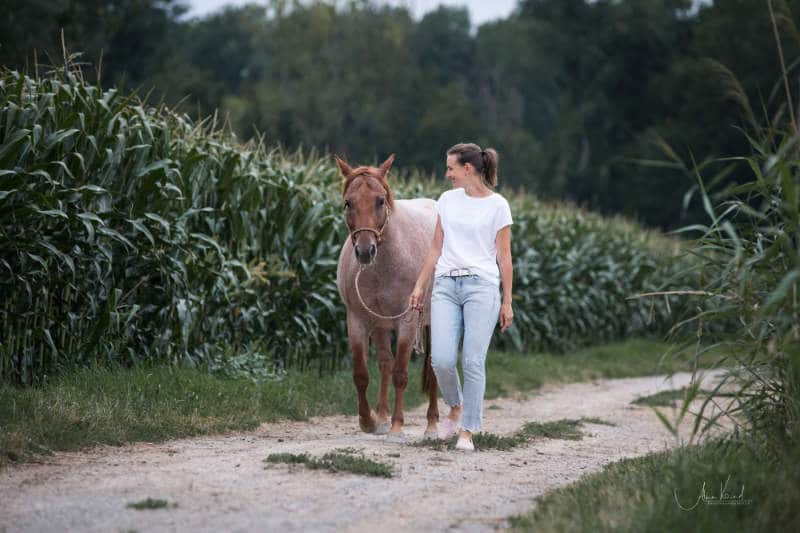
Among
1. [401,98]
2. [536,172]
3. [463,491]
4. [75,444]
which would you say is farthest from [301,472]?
[401,98]

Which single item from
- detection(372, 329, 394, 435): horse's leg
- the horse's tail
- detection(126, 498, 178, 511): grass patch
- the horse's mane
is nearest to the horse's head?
the horse's mane

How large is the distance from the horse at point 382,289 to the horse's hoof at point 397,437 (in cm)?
2

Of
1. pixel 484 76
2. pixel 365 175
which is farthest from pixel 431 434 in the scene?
pixel 484 76

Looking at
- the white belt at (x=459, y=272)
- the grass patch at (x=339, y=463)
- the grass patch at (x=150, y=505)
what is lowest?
the grass patch at (x=339, y=463)

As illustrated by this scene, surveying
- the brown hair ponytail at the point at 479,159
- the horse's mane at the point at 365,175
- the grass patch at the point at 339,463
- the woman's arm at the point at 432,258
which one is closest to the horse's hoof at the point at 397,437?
the woman's arm at the point at 432,258

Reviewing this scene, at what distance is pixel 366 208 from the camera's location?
7133 mm

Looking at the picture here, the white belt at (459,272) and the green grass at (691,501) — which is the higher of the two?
the white belt at (459,272)

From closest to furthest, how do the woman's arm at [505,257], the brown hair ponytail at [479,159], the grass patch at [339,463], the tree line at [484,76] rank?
the grass patch at [339,463]
the woman's arm at [505,257]
the brown hair ponytail at [479,159]
the tree line at [484,76]

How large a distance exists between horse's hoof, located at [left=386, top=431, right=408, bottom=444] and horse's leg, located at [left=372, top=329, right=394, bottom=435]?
389 mm

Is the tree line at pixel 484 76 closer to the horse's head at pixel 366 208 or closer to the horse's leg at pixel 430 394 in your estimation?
the horse's leg at pixel 430 394

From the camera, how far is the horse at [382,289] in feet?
24.0

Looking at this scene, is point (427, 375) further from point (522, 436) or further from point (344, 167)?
point (344, 167)

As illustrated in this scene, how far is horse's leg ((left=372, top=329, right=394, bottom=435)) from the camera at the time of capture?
767 centimetres

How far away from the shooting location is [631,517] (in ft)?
13.7
